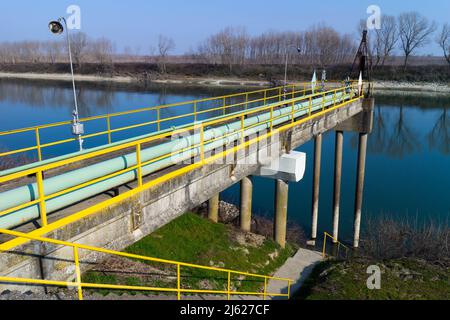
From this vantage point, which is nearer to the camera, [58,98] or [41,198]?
[41,198]

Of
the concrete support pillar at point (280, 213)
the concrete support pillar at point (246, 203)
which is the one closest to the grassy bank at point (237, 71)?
the concrete support pillar at point (246, 203)

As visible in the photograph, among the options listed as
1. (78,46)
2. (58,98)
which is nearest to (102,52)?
(78,46)

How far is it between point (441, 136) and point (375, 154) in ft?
30.3

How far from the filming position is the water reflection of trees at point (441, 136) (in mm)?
31480

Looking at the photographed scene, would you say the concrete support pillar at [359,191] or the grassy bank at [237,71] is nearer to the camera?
the concrete support pillar at [359,191]

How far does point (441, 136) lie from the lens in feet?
113

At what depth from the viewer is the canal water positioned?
2027cm

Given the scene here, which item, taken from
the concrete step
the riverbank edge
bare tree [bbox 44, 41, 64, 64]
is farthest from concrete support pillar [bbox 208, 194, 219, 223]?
bare tree [bbox 44, 41, 64, 64]

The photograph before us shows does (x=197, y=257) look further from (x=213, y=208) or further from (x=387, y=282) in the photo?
(x=387, y=282)

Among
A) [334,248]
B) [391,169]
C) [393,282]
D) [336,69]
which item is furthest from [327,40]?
[393,282]

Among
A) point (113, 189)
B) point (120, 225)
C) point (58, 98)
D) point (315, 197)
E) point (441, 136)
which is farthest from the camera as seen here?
point (58, 98)

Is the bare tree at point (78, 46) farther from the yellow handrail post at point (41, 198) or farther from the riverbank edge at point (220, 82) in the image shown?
the yellow handrail post at point (41, 198)

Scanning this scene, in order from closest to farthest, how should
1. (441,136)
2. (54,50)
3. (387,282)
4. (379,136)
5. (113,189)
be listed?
(113,189)
(387,282)
(441,136)
(379,136)
(54,50)

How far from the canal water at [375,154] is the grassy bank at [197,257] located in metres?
5.66
